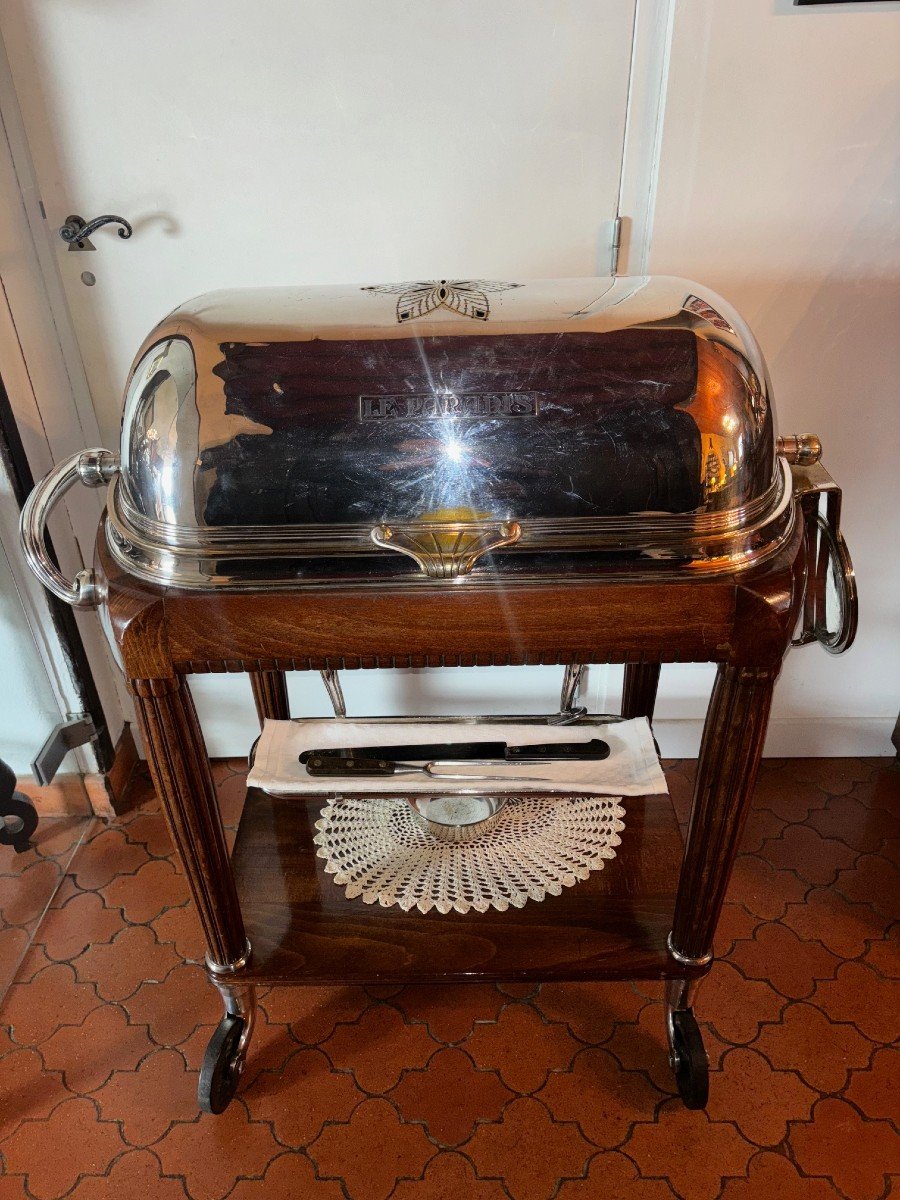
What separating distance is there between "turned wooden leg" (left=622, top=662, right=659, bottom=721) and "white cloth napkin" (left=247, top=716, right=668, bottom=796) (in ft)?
0.54

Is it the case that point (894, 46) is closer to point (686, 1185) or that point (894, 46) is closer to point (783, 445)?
point (783, 445)

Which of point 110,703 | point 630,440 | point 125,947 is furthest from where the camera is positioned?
point 110,703

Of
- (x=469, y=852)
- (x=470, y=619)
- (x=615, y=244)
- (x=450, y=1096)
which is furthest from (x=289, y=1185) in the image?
(x=615, y=244)

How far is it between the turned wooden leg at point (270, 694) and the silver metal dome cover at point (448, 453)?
52 cm

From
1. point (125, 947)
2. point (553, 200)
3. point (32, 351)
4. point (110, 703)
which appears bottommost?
point (125, 947)

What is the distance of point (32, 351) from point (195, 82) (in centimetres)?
44

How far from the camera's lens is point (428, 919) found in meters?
1.15

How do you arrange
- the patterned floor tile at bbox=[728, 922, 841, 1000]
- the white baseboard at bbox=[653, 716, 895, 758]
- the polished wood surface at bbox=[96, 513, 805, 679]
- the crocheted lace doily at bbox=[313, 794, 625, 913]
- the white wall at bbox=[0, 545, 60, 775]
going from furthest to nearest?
the white baseboard at bbox=[653, 716, 895, 758], the white wall at bbox=[0, 545, 60, 775], the patterned floor tile at bbox=[728, 922, 841, 1000], the crocheted lace doily at bbox=[313, 794, 625, 913], the polished wood surface at bbox=[96, 513, 805, 679]

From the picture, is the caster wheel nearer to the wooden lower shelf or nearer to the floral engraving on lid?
the wooden lower shelf

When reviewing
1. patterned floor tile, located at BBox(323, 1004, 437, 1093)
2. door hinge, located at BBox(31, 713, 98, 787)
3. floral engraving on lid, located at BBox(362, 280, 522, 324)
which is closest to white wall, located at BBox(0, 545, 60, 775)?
door hinge, located at BBox(31, 713, 98, 787)

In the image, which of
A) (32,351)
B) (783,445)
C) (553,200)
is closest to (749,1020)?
(783,445)

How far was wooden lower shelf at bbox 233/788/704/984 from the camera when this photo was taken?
1079 mm

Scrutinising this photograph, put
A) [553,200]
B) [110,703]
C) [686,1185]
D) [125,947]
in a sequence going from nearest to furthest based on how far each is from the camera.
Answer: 1. [686,1185]
2. [553,200]
3. [125,947]
4. [110,703]

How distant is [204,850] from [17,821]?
682 millimetres
